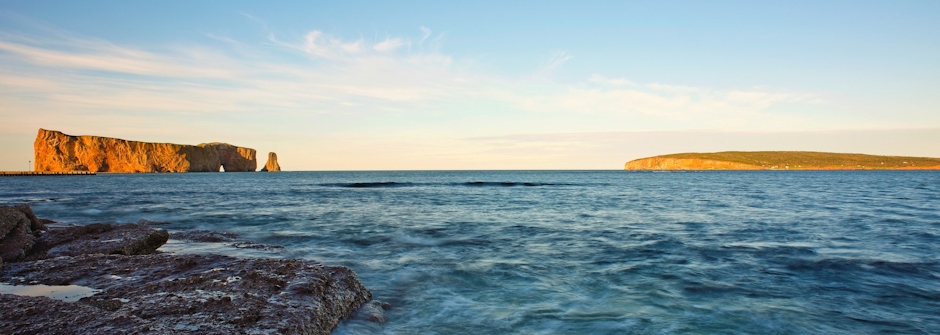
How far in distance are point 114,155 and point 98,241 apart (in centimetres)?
14019

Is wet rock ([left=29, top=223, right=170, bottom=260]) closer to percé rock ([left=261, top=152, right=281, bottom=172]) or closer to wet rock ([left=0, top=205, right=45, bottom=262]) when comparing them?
wet rock ([left=0, top=205, right=45, bottom=262])

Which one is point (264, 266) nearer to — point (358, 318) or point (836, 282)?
point (358, 318)

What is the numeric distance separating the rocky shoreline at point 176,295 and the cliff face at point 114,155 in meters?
136

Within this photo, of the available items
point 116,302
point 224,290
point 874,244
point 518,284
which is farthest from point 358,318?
point 874,244

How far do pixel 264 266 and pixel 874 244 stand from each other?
45.5ft

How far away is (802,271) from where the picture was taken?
9000 mm

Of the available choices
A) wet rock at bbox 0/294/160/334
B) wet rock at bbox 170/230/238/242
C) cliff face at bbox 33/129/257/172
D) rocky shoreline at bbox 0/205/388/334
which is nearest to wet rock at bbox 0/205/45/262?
rocky shoreline at bbox 0/205/388/334

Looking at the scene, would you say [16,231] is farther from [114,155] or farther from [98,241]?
[114,155]

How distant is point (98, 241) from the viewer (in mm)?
9203

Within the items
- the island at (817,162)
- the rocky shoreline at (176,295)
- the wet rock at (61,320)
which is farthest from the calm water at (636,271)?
the island at (817,162)

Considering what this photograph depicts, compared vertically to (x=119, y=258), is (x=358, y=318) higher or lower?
lower

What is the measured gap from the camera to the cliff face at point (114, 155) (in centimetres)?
11325

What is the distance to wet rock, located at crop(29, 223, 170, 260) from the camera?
28.6ft

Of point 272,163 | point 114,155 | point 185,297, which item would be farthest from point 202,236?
point 272,163
